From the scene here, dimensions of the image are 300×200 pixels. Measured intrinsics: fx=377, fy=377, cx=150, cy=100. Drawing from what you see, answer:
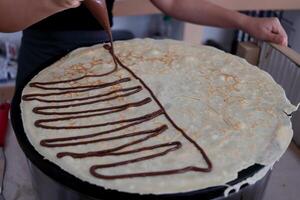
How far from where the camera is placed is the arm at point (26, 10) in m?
0.70

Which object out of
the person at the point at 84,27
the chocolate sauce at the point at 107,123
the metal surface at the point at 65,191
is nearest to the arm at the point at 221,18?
the person at the point at 84,27

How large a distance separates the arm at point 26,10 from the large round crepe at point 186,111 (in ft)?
0.50

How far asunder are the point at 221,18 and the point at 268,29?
0.14 m

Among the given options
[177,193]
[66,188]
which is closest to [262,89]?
[177,193]

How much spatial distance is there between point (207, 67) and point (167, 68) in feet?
0.33

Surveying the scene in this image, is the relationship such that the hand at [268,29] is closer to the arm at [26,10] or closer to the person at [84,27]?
the person at [84,27]

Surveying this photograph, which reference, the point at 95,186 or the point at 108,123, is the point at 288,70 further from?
the point at 95,186

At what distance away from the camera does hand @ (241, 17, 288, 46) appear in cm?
106

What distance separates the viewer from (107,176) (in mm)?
607

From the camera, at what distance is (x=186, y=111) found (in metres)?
0.78

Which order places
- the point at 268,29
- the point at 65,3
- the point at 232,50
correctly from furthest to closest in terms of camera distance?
the point at 232,50, the point at 268,29, the point at 65,3

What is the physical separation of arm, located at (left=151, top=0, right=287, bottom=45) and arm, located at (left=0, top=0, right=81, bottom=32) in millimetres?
532

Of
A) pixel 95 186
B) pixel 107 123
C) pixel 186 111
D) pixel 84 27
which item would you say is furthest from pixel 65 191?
pixel 84 27

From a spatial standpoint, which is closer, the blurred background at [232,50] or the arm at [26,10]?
the arm at [26,10]
